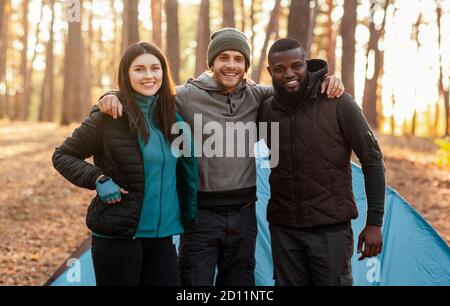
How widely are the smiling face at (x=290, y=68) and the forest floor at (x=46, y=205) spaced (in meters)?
3.72

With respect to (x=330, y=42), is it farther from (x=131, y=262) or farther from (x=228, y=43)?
(x=131, y=262)

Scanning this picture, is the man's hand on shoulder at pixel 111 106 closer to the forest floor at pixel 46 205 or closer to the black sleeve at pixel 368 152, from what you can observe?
the black sleeve at pixel 368 152

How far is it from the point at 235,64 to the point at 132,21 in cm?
892

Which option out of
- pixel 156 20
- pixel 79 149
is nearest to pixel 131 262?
pixel 79 149

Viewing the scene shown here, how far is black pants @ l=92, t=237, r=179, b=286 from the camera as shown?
3.03m

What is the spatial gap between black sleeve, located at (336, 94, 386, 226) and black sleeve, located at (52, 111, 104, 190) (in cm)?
149

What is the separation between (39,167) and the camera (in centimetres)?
1058

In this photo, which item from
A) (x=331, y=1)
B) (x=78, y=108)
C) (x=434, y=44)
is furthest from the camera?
(x=434, y=44)

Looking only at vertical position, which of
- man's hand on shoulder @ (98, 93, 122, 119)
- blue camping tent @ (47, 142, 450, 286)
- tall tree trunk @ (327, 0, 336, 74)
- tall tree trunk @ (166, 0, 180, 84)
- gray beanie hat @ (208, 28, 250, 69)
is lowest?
blue camping tent @ (47, 142, 450, 286)

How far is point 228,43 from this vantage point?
357 cm

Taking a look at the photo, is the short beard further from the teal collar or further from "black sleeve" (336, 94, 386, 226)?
the teal collar

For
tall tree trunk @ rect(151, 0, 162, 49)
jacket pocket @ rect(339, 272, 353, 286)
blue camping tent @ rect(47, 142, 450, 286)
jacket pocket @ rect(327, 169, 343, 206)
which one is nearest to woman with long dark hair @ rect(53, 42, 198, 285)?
jacket pocket @ rect(327, 169, 343, 206)
